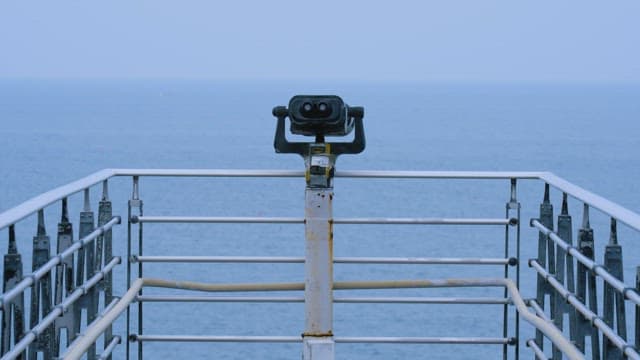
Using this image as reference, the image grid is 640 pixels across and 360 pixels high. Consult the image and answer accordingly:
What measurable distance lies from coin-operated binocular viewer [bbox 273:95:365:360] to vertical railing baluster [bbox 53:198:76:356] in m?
1.13

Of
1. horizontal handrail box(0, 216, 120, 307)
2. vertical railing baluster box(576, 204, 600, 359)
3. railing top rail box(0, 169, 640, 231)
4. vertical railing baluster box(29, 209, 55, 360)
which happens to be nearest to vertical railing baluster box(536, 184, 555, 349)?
railing top rail box(0, 169, 640, 231)

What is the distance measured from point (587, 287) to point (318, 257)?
1.38 m

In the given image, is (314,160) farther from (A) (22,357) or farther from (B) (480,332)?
(B) (480,332)

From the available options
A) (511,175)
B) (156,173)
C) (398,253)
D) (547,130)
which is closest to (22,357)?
(156,173)

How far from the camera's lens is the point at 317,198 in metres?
5.95

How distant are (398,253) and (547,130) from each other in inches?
2584

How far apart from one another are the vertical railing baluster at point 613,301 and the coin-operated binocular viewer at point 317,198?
1601 millimetres

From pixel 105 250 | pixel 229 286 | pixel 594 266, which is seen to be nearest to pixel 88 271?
pixel 105 250

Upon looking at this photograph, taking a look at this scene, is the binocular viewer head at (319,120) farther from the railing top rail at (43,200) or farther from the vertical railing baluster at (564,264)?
the vertical railing baluster at (564,264)

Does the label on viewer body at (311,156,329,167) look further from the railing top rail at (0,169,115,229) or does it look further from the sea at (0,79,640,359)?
the sea at (0,79,640,359)

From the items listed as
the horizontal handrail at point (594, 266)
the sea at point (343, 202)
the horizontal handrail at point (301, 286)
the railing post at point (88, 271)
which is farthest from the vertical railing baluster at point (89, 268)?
the sea at point (343, 202)

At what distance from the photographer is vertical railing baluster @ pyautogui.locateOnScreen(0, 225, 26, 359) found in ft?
14.0

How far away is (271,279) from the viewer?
48.9 m

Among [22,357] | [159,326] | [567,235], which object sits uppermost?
[567,235]
